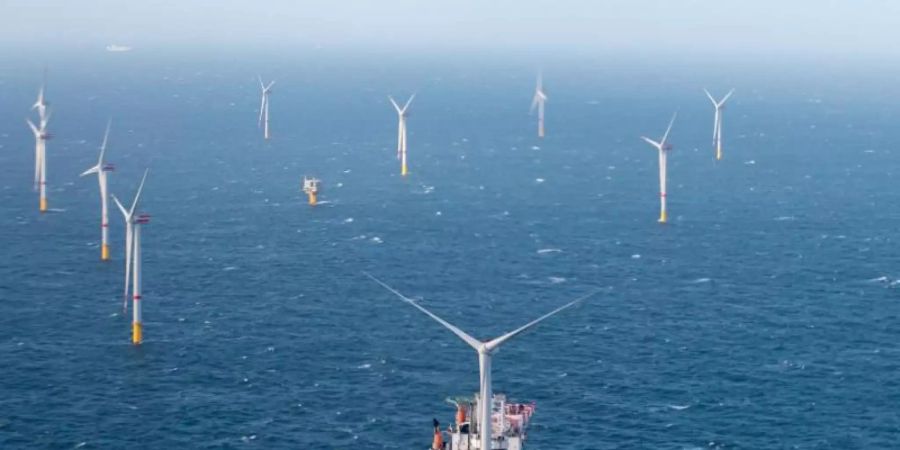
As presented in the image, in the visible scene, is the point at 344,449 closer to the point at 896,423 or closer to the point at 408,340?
the point at 408,340

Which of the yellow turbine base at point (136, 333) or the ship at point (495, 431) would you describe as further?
the yellow turbine base at point (136, 333)

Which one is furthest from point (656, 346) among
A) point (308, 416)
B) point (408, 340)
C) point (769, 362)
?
point (308, 416)

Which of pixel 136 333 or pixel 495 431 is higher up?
pixel 495 431

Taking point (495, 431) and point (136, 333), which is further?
point (136, 333)

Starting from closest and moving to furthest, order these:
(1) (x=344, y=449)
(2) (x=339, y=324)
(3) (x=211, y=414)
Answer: (1) (x=344, y=449), (3) (x=211, y=414), (2) (x=339, y=324)

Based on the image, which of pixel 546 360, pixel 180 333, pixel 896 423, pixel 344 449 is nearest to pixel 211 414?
pixel 344 449

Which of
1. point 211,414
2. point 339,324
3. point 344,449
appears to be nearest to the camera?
point 344,449

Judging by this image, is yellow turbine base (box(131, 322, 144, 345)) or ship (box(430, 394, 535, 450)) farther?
yellow turbine base (box(131, 322, 144, 345))

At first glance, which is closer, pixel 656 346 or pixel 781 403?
pixel 781 403

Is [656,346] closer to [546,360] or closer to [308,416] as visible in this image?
[546,360]
